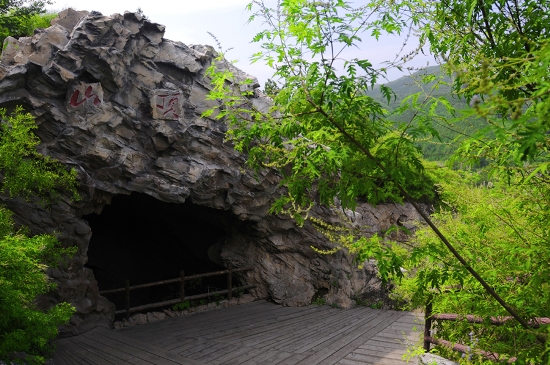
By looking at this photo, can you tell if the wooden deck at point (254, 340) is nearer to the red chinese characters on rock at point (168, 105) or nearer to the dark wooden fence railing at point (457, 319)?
the dark wooden fence railing at point (457, 319)

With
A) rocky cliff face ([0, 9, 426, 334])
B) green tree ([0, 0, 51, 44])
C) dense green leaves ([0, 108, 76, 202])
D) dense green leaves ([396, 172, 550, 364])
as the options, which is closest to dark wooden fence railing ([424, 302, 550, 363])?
dense green leaves ([396, 172, 550, 364])

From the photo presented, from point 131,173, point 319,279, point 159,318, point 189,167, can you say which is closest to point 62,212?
point 131,173

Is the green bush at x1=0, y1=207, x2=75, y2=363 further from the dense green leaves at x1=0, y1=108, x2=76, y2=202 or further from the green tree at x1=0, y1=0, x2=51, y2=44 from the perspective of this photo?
the green tree at x1=0, y1=0, x2=51, y2=44

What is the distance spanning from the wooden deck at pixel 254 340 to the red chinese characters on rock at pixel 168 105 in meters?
3.84

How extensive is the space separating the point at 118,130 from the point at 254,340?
422 cm

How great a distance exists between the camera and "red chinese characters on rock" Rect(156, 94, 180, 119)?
24.5 feet

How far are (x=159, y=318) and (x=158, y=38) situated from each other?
5.35 metres

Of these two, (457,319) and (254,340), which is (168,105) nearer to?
(254,340)

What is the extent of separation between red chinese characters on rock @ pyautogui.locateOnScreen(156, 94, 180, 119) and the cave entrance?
268 centimetres

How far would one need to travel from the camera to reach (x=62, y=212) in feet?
21.8

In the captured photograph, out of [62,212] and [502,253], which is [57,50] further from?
[502,253]

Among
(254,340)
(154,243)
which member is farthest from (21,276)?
(154,243)

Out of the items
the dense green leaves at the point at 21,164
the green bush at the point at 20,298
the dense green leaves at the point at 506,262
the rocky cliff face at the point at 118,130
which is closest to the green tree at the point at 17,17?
the rocky cliff face at the point at 118,130

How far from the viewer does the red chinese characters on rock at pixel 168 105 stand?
7.47 m
